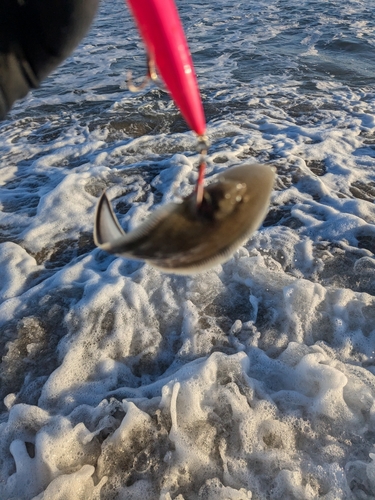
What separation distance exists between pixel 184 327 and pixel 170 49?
2622 mm

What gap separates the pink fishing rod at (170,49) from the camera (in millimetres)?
1046

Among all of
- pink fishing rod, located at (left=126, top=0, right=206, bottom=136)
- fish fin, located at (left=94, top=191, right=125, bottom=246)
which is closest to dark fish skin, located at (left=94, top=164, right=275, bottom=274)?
fish fin, located at (left=94, top=191, right=125, bottom=246)

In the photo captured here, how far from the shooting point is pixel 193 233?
1196mm

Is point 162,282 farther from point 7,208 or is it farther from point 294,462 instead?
point 7,208

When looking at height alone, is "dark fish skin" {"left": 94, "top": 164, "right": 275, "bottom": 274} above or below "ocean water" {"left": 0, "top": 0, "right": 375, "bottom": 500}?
above

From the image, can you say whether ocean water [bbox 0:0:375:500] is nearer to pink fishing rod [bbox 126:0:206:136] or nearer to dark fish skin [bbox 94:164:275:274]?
dark fish skin [bbox 94:164:275:274]

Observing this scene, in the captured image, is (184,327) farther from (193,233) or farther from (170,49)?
(170,49)

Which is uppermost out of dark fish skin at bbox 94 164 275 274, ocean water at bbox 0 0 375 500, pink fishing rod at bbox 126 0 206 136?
pink fishing rod at bbox 126 0 206 136

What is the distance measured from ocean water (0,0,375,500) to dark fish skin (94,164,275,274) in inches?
8.7

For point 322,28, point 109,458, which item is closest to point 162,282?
point 109,458


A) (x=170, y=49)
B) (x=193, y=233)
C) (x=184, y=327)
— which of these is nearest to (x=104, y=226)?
(x=193, y=233)

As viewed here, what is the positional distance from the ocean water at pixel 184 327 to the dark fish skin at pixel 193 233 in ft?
0.73

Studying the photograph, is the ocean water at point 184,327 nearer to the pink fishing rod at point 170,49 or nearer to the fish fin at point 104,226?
the fish fin at point 104,226

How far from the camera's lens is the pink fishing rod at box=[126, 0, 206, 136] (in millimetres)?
1046
